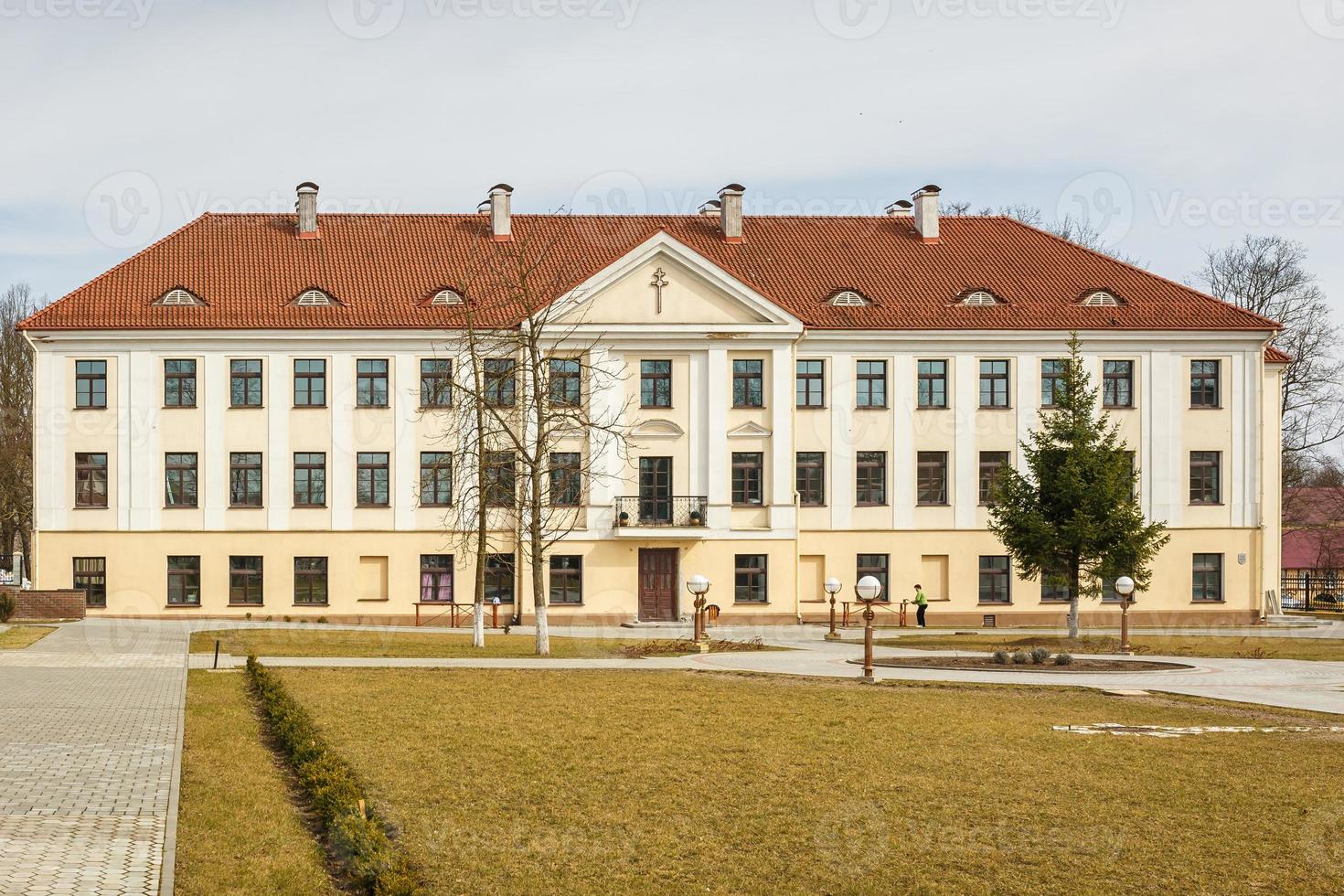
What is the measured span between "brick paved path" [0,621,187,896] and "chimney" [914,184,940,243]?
30.0m

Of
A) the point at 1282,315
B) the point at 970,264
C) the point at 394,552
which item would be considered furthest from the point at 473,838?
the point at 1282,315

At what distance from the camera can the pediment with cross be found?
1629 inches

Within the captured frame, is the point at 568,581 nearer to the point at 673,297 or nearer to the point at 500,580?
the point at 500,580

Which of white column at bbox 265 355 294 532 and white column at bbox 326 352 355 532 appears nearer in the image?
white column at bbox 265 355 294 532

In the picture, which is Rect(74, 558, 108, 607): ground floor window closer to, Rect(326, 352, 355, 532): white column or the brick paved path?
Rect(326, 352, 355, 532): white column

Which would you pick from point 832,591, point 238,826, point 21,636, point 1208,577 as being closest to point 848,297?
point 832,591

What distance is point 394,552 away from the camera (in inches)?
1651

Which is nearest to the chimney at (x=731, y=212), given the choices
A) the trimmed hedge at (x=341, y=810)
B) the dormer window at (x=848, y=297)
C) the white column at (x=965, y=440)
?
the dormer window at (x=848, y=297)

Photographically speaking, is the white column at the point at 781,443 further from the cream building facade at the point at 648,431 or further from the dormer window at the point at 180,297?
the dormer window at the point at 180,297

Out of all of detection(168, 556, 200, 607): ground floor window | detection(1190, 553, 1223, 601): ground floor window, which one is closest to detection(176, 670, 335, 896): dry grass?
detection(168, 556, 200, 607): ground floor window

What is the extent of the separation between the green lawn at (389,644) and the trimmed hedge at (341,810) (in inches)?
448

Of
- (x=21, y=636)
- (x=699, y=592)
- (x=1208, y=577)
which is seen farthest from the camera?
(x=1208, y=577)

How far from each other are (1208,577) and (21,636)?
33169mm

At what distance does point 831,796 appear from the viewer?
459 inches
